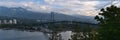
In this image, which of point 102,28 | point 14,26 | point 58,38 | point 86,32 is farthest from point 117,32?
point 14,26

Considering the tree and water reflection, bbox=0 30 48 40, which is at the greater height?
the tree

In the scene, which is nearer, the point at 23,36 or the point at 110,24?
the point at 110,24

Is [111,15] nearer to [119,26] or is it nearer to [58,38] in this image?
[119,26]

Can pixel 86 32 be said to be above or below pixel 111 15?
below

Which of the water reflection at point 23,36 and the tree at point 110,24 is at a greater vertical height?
the tree at point 110,24

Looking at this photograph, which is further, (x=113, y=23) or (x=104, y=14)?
(x=104, y=14)

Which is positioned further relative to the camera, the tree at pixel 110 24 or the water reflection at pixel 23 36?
the water reflection at pixel 23 36

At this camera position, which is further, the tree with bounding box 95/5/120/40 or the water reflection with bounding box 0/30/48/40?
the water reflection with bounding box 0/30/48/40

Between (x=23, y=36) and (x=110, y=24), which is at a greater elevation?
(x=110, y=24)
